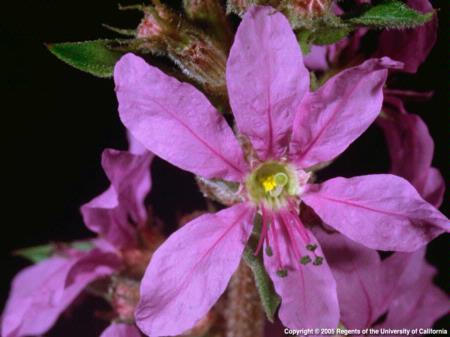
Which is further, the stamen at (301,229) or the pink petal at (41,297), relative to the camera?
the pink petal at (41,297)

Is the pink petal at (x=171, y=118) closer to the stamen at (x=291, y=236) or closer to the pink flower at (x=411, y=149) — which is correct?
the stamen at (x=291, y=236)

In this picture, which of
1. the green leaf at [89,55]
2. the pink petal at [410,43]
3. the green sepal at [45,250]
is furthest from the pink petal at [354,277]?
the green sepal at [45,250]

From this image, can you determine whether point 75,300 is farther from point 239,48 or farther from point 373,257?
point 239,48

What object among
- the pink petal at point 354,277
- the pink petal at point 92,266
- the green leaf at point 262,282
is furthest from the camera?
the pink petal at point 92,266

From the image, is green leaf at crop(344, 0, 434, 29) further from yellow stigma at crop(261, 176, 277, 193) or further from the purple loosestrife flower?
the purple loosestrife flower

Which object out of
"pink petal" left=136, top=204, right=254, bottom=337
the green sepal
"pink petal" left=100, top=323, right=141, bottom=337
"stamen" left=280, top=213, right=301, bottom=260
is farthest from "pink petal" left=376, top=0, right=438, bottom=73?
the green sepal

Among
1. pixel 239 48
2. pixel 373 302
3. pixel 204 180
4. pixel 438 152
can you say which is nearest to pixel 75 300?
pixel 204 180
